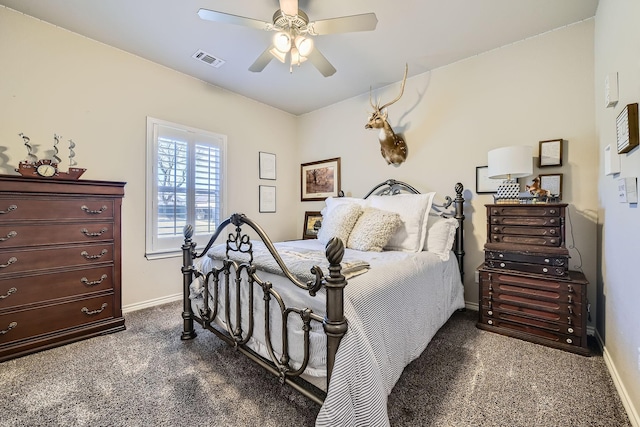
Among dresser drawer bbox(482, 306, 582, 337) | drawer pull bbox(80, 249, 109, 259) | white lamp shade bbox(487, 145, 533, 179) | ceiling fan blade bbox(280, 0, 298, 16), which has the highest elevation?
ceiling fan blade bbox(280, 0, 298, 16)

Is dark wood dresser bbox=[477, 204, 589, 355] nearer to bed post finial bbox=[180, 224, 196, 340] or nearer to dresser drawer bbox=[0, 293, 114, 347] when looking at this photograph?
bed post finial bbox=[180, 224, 196, 340]

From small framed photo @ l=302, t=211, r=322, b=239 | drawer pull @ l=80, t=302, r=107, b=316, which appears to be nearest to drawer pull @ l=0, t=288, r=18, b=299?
drawer pull @ l=80, t=302, r=107, b=316

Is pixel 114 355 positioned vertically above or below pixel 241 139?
below

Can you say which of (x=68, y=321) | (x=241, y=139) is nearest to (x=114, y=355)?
(x=68, y=321)

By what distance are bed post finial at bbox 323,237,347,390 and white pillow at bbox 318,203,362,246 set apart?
4.68ft

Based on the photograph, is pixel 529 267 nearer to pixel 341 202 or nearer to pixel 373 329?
pixel 373 329

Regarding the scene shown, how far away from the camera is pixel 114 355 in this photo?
6.52ft

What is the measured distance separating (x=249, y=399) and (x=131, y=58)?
3.39 metres

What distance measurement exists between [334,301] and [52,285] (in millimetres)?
2370

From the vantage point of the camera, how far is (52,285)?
2.11 metres

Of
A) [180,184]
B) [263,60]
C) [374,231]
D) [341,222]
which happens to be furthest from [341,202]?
[180,184]

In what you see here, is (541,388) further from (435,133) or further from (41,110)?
(41,110)

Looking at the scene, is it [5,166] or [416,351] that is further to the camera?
[5,166]

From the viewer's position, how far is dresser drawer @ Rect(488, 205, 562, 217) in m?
2.12
